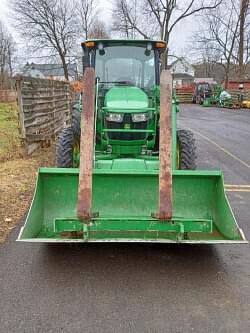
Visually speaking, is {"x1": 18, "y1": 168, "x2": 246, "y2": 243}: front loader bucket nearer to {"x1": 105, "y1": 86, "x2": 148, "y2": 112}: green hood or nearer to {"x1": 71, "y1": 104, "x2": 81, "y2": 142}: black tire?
{"x1": 105, "y1": 86, "x2": 148, "y2": 112}: green hood

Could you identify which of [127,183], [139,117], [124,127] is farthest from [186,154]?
[127,183]

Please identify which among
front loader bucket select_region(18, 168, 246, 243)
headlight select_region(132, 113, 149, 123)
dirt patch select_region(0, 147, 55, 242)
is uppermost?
headlight select_region(132, 113, 149, 123)

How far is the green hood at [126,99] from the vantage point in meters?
5.68

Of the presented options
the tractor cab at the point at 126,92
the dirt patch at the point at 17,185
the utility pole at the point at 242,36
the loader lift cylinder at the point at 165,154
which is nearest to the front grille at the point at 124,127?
the tractor cab at the point at 126,92

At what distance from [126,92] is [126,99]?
209 mm

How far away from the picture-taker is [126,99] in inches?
228

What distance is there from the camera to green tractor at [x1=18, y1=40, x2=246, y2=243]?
3912 mm

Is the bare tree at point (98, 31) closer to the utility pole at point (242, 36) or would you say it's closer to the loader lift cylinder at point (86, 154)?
the utility pole at point (242, 36)

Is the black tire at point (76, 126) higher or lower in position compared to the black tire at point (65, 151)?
higher

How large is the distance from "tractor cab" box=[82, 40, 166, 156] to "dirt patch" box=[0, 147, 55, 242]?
56.9 inches

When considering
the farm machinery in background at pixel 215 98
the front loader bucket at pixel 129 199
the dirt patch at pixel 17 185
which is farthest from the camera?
the farm machinery in background at pixel 215 98

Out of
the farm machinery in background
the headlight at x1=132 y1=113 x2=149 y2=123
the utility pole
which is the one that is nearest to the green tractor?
the headlight at x1=132 y1=113 x2=149 y2=123

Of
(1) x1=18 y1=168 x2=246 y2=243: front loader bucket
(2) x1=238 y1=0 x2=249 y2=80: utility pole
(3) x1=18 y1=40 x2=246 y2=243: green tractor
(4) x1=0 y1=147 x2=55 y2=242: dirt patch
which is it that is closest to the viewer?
(3) x1=18 y1=40 x2=246 y2=243: green tractor

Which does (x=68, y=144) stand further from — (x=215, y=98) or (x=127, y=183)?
(x=215, y=98)
